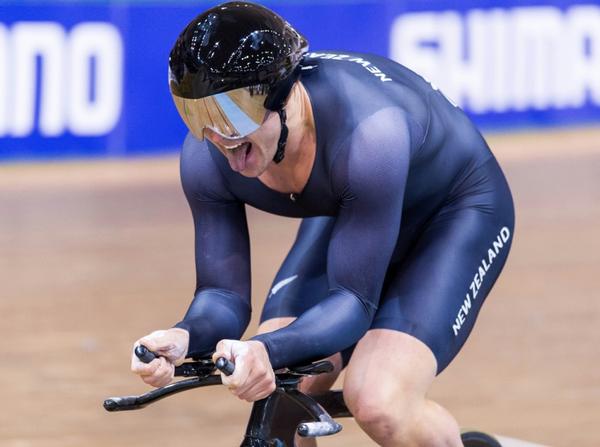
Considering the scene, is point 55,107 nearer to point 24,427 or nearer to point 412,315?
point 24,427

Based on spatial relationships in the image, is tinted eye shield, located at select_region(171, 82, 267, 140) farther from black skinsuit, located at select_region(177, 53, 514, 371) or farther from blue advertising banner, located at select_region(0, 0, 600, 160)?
blue advertising banner, located at select_region(0, 0, 600, 160)

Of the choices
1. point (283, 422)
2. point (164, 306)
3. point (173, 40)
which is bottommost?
point (164, 306)

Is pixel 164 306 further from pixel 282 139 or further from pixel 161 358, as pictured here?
pixel 161 358

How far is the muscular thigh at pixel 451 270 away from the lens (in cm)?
308

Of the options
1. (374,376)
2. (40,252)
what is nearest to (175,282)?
(40,252)

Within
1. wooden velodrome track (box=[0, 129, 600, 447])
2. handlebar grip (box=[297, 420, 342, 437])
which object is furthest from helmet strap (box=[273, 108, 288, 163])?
wooden velodrome track (box=[0, 129, 600, 447])

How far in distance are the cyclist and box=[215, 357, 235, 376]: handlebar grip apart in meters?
0.02

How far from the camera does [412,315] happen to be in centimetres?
307

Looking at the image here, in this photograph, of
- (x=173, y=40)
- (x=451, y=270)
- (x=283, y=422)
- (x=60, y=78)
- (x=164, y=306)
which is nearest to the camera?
(x=283, y=422)

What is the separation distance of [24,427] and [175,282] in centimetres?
216

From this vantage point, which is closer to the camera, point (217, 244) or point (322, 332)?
point (322, 332)

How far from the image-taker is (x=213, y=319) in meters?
2.89

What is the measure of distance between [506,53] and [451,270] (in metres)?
7.61

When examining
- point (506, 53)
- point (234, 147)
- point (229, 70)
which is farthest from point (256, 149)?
point (506, 53)
